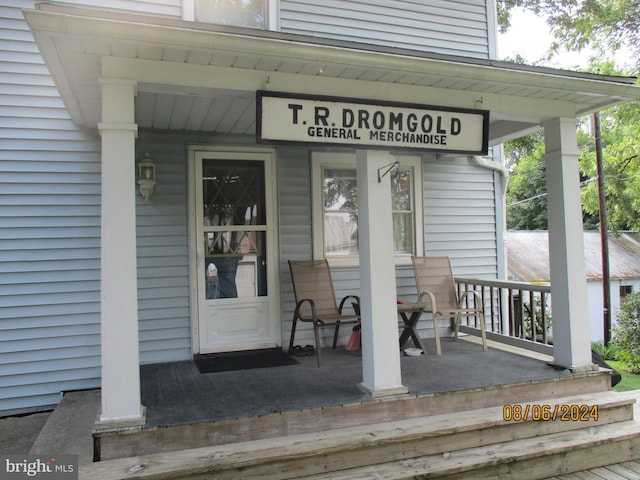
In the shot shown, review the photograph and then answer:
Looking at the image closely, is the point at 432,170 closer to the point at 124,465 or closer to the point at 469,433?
the point at 469,433

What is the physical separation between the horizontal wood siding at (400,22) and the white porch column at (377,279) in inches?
90.8

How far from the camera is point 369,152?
338cm

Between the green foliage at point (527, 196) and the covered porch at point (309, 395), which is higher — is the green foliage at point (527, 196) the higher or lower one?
the higher one

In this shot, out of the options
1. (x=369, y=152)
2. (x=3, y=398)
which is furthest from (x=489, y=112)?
(x=3, y=398)

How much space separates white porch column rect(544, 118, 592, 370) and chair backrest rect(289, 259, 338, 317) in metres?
1.96

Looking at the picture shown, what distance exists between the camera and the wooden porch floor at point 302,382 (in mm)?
3084

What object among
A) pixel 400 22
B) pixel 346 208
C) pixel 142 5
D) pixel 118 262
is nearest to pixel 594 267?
pixel 400 22

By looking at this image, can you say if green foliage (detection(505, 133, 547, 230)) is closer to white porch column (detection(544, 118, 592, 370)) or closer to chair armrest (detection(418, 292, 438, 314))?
chair armrest (detection(418, 292, 438, 314))

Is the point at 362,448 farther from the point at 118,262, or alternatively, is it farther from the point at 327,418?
the point at 118,262

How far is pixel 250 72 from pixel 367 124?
2.72 ft

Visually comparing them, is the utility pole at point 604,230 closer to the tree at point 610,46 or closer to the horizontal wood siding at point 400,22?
the tree at point 610,46

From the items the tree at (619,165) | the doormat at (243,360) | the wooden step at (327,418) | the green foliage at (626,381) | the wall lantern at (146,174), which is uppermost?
the tree at (619,165)
